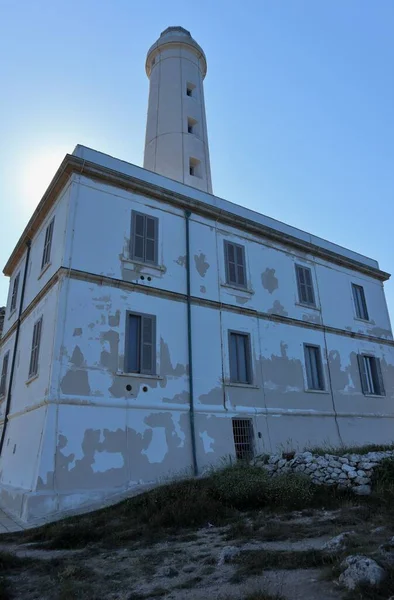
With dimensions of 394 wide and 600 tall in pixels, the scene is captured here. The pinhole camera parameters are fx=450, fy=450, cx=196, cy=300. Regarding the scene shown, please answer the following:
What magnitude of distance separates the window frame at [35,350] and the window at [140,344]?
2499mm

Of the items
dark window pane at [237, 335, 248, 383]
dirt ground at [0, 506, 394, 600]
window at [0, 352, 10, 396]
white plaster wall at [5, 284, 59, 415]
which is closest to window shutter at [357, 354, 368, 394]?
dark window pane at [237, 335, 248, 383]

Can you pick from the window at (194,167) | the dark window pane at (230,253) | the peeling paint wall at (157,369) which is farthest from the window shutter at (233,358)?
the window at (194,167)

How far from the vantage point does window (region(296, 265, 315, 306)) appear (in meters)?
17.6

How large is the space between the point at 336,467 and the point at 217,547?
14.8 feet

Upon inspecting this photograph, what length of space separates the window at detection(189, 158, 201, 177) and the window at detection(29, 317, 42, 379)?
394 inches

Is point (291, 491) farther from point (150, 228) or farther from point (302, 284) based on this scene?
point (302, 284)

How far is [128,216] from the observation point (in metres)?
13.7

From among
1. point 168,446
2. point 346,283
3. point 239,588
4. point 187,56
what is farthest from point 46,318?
point 187,56

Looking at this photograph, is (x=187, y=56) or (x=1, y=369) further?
(x=187, y=56)

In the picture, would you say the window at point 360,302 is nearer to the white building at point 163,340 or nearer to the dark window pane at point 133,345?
the white building at point 163,340

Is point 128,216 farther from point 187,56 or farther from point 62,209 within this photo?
point 187,56

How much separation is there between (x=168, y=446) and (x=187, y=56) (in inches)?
760

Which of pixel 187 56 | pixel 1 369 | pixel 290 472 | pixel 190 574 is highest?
pixel 187 56

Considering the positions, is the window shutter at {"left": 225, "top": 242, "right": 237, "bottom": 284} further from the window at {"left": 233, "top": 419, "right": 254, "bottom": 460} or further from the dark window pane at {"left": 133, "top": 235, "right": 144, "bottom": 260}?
the window at {"left": 233, "top": 419, "right": 254, "bottom": 460}
